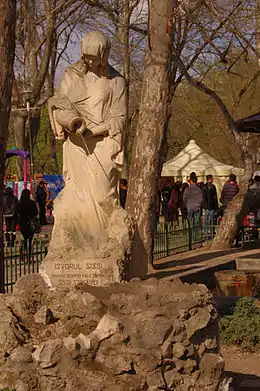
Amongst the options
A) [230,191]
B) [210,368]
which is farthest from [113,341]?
[230,191]

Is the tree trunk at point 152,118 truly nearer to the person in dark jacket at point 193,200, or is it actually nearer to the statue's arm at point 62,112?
the statue's arm at point 62,112

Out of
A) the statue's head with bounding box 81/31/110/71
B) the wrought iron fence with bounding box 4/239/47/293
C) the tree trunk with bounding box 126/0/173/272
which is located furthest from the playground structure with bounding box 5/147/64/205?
the statue's head with bounding box 81/31/110/71

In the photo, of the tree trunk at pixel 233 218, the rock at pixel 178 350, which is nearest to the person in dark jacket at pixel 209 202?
the tree trunk at pixel 233 218

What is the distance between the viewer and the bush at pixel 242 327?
10.2m

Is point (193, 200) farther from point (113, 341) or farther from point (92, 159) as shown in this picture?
point (113, 341)

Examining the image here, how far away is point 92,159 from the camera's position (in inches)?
361

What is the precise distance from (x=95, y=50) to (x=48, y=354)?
3900 millimetres

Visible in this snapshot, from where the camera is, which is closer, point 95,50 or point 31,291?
point 31,291

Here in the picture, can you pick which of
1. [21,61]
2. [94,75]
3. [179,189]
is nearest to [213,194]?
[179,189]

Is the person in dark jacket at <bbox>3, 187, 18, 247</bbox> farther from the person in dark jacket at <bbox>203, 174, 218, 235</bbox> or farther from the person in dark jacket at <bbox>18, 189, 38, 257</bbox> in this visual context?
the person in dark jacket at <bbox>203, 174, 218, 235</bbox>

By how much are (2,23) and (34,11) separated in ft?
65.0

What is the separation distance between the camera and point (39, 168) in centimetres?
5419

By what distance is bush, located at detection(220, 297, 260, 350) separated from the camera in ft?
33.3

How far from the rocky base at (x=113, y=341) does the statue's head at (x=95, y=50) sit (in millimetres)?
2777
